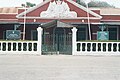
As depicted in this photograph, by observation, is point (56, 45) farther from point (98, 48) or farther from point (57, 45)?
point (98, 48)

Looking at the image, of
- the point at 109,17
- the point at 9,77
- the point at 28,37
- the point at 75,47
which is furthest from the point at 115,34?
the point at 9,77

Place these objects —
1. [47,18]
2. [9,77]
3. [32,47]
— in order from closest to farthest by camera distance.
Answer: [9,77] → [32,47] → [47,18]

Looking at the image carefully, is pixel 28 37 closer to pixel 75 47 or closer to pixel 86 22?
pixel 86 22

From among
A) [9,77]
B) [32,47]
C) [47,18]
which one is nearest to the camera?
[9,77]

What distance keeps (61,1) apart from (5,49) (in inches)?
524

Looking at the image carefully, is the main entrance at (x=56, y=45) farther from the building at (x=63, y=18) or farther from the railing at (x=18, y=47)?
the building at (x=63, y=18)

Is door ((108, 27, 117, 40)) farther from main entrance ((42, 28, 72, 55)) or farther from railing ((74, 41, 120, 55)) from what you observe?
railing ((74, 41, 120, 55))

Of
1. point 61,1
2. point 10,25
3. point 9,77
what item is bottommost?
point 9,77

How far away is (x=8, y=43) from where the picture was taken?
25172 millimetres

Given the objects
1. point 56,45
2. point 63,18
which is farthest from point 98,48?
point 63,18

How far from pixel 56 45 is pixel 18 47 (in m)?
3.13

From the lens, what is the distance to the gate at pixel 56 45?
25.8 m

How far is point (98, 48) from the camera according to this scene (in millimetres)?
25109

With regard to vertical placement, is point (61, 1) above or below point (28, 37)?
above
